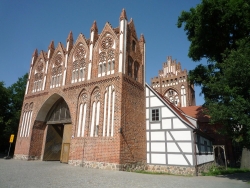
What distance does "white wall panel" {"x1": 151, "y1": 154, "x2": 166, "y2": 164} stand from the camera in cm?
1494

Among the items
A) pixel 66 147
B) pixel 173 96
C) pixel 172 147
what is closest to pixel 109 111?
pixel 172 147

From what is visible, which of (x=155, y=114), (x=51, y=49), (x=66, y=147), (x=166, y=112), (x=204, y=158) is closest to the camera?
(x=204, y=158)

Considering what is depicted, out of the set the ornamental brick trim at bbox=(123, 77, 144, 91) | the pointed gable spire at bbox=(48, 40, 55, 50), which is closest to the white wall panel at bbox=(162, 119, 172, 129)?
the ornamental brick trim at bbox=(123, 77, 144, 91)

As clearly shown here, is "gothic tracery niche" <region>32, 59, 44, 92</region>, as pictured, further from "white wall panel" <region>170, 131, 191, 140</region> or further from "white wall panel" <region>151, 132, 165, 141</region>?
"white wall panel" <region>170, 131, 191, 140</region>

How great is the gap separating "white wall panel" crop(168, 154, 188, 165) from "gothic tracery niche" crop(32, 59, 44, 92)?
51.8ft

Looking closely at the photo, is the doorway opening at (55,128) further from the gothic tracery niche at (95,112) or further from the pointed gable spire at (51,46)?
the pointed gable spire at (51,46)

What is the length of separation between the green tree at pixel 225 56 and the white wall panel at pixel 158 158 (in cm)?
514

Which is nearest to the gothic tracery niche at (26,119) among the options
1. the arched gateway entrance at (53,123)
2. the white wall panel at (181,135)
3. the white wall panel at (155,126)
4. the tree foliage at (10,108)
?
the arched gateway entrance at (53,123)

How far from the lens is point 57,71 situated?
2056 centimetres

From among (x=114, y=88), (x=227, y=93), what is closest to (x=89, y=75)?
(x=114, y=88)

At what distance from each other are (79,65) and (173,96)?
23013 mm

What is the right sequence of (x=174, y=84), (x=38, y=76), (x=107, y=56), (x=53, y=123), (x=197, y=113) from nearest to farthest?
(x=107, y=56)
(x=53, y=123)
(x=38, y=76)
(x=197, y=113)
(x=174, y=84)

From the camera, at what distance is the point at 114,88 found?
50.2ft

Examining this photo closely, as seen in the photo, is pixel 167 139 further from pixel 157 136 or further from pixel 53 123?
pixel 53 123
